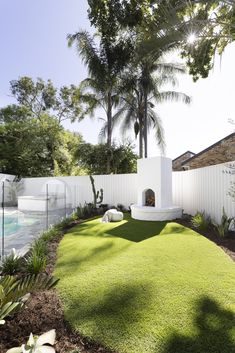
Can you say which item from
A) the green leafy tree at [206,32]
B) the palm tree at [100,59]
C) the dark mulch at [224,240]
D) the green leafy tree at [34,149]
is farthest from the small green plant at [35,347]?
the green leafy tree at [34,149]

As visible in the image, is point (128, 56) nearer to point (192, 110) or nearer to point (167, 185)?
point (192, 110)

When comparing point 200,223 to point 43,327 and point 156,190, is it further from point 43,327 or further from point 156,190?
point 43,327

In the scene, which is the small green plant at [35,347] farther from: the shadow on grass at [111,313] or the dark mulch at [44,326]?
the shadow on grass at [111,313]

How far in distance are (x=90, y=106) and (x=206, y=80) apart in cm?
1059

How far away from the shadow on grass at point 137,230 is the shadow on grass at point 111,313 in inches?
148

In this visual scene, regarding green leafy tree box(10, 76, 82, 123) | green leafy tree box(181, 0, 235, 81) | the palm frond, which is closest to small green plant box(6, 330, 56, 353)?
green leafy tree box(181, 0, 235, 81)

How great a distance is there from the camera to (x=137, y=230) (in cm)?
964

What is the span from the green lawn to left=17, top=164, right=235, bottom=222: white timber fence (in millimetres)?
2301

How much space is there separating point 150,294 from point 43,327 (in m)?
1.80

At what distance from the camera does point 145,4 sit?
8.14 metres

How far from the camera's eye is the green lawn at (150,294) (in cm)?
317

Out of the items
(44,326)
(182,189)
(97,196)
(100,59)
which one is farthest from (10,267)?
(100,59)

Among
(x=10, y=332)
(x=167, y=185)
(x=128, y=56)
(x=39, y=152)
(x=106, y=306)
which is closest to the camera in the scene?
(x=10, y=332)

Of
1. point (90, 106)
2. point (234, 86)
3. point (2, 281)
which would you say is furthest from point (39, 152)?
point (2, 281)
